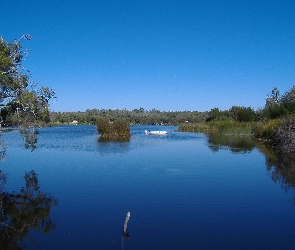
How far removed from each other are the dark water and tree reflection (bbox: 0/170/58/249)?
0.29ft

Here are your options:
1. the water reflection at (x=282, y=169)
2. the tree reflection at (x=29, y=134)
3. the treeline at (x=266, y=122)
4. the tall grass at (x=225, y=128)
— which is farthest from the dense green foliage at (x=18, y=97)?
the tall grass at (x=225, y=128)

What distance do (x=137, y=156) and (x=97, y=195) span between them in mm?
13094

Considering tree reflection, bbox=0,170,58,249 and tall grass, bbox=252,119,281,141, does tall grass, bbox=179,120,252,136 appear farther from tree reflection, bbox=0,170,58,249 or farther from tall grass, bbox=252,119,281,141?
tree reflection, bbox=0,170,58,249

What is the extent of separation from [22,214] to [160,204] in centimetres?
487

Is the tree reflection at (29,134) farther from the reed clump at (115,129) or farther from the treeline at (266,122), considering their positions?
the reed clump at (115,129)

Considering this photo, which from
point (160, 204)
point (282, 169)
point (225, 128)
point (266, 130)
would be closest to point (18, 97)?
point (160, 204)

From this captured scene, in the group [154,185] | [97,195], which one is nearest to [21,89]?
[97,195]

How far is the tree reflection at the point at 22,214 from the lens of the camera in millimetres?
9914

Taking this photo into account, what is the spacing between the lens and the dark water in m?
9.55

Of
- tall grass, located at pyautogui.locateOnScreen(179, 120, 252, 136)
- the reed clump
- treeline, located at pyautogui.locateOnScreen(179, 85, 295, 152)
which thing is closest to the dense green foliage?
treeline, located at pyautogui.locateOnScreen(179, 85, 295, 152)

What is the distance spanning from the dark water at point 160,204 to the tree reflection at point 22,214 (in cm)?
9

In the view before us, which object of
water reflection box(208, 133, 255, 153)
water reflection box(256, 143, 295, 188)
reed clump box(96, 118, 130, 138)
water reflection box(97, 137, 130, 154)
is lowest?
water reflection box(256, 143, 295, 188)

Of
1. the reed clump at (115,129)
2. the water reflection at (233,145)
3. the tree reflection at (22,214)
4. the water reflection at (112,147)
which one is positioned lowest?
the tree reflection at (22,214)

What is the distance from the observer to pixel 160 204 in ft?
42.9
